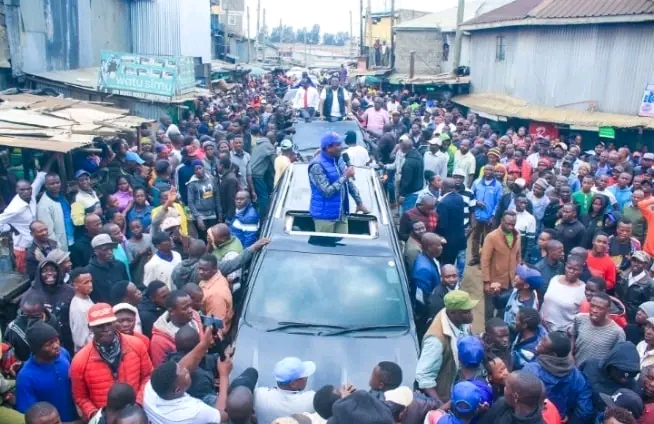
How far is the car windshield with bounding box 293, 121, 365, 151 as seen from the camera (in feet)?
42.8

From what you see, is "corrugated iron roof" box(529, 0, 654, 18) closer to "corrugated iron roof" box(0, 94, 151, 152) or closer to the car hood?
"corrugated iron roof" box(0, 94, 151, 152)

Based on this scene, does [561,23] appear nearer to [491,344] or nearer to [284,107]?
[284,107]

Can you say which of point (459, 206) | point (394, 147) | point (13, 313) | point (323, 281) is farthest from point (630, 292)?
point (394, 147)

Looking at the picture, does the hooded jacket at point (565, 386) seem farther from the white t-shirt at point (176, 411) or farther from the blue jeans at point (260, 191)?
the blue jeans at point (260, 191)

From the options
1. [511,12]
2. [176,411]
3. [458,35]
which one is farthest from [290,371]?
[458,35]

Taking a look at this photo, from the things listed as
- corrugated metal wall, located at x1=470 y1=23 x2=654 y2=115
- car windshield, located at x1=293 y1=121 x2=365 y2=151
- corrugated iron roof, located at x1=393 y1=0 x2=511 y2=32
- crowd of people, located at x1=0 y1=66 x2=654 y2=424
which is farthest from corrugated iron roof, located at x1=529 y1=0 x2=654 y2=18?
corrugated iron roof, located at x1=393 y1=0 x2=511 y2=32

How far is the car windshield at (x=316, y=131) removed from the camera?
1304 centimetres

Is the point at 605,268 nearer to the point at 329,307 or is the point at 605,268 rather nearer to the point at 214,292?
the point at 329,307

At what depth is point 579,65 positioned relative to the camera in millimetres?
17297

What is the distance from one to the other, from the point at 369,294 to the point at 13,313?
360 cm

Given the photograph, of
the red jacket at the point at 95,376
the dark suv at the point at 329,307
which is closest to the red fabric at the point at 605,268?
the dark suv at the point at 329,307

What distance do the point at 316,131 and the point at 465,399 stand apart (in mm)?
10278

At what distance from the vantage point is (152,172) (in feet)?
32.0

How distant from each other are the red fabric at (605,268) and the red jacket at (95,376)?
458 centimetres
